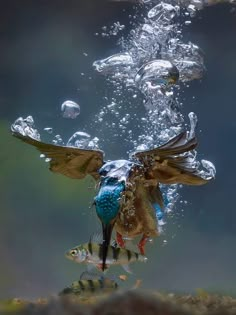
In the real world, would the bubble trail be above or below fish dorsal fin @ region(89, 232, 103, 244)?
above

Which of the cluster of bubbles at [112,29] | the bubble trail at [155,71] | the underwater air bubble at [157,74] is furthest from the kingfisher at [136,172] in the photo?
the cluster of bubbles at [112,29]

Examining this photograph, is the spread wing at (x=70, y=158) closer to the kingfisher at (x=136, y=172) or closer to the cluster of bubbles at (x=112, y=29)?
the kingfisher at (x=136, y=172)

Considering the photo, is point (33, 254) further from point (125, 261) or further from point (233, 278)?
point (125, 261)

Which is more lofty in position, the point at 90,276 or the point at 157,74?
the point at 157,74

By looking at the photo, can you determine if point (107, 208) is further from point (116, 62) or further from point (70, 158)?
point (116, 62)

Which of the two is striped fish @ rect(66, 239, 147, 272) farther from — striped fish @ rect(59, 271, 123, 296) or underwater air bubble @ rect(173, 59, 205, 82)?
underwater air bubble @ rect(173, 59, 205, 82)

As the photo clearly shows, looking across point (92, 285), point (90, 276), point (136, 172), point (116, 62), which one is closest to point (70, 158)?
point (136, 172)

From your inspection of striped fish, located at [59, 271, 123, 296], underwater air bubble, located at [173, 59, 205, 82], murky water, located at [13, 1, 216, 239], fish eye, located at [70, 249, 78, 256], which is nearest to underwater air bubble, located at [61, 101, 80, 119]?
murky water, located at [13, 1, 216, 239]
